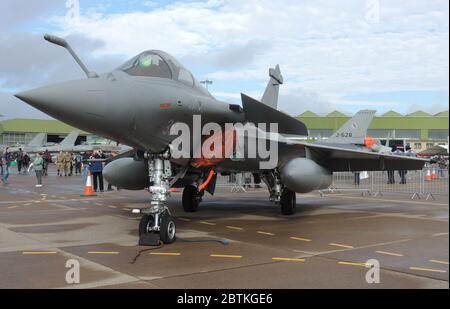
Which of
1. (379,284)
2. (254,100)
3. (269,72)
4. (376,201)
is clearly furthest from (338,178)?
(379,284)

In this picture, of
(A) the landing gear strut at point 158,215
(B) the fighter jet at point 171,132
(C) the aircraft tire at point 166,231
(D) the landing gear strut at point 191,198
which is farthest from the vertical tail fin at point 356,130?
(C) the aircraft tire at point 166,231

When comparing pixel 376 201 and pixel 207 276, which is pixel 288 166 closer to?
pixel 207 276

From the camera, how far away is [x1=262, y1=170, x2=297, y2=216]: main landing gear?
10883 millimetres

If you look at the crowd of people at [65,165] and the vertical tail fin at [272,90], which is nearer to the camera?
the vertical tail fin at [272,90]

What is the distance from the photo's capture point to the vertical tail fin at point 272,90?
1389 cm

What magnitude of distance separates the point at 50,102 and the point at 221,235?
152 inches

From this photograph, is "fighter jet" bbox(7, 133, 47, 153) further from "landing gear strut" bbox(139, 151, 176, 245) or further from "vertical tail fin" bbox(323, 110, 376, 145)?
"landing gear strut" bbox(139, 151, 176, 245)

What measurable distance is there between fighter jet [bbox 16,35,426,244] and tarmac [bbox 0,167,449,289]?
31.0 inches

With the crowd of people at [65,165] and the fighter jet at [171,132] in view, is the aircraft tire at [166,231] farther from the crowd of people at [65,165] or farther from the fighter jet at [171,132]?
the crowd of people at [65,165]

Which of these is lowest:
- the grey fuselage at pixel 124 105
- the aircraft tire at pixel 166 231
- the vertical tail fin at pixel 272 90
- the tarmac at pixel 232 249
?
the tarmac at pixel 232 249

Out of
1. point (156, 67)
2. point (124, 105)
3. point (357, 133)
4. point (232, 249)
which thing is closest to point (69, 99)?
point (124, 105)

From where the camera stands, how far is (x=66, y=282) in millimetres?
4785

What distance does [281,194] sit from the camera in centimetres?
1102

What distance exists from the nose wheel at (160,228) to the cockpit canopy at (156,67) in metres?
2.27
